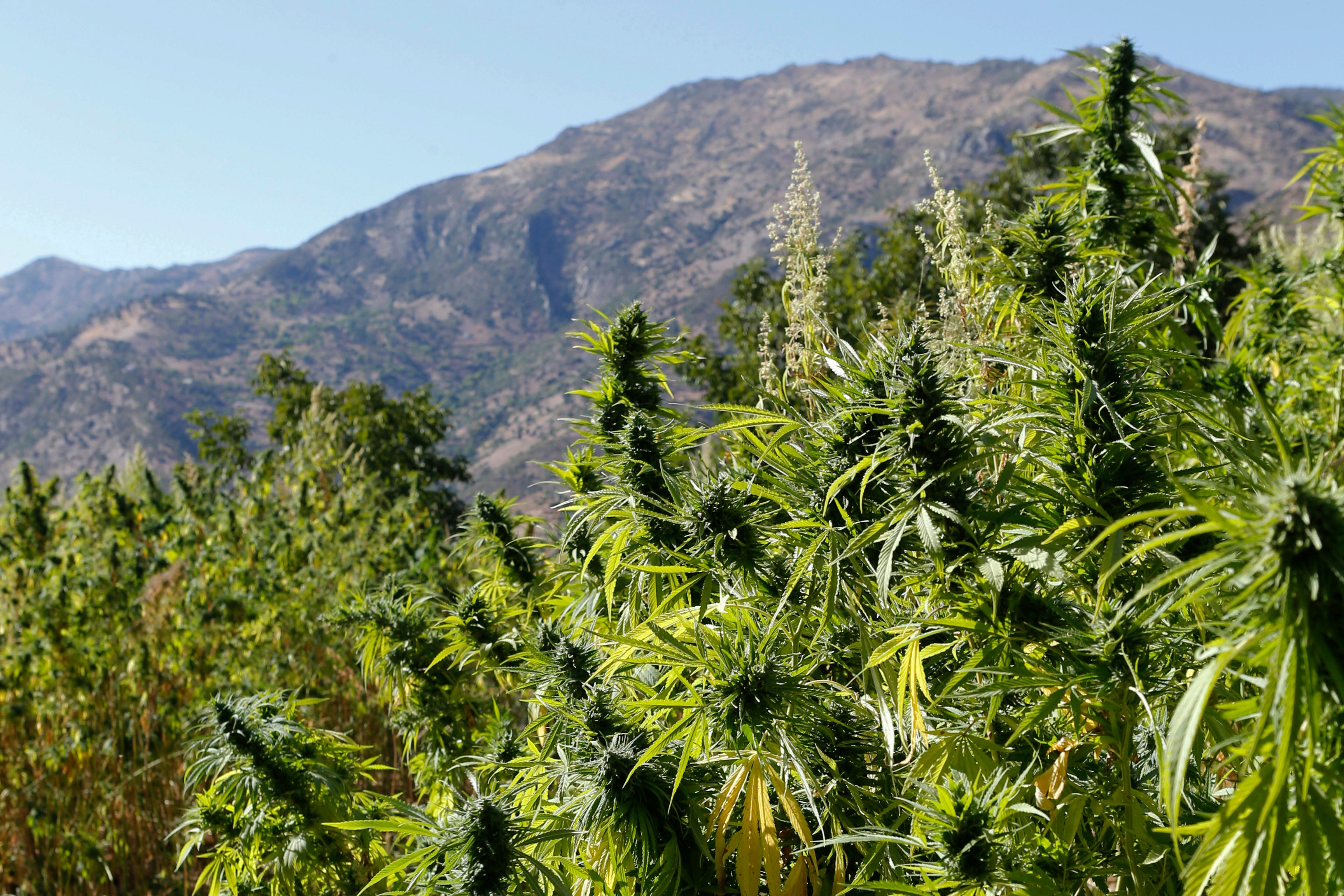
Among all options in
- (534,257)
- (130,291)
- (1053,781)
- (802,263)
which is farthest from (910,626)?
(130,291)

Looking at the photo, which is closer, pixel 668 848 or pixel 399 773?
pixel 668 848

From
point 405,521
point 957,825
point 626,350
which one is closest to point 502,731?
point 626,350

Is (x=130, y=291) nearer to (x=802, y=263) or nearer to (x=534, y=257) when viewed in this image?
(x=534, y=257)

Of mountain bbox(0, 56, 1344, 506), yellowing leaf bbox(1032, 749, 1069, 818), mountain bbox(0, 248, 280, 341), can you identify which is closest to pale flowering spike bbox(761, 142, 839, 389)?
yellowing leaf bbox(1032, 749, 1069, 818)

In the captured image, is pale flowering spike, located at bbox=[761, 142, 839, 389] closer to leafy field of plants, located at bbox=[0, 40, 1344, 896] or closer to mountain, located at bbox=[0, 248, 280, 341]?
leafy field of plants, located at bbox=[0, 40, 1344, 896]

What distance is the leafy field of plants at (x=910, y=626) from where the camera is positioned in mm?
820

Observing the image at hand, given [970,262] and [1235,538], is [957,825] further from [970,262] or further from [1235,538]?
[970,262]

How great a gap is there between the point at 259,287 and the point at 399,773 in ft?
530

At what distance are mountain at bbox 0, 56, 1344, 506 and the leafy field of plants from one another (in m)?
61.8

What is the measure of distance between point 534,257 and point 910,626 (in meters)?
158

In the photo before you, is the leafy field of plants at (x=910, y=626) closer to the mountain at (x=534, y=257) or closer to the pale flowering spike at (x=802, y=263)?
the pale flowering spike at (x=802, y=263)

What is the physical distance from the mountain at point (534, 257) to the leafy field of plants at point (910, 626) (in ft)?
203

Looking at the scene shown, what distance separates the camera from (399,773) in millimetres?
3592

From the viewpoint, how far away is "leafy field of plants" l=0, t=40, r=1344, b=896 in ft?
2.69
